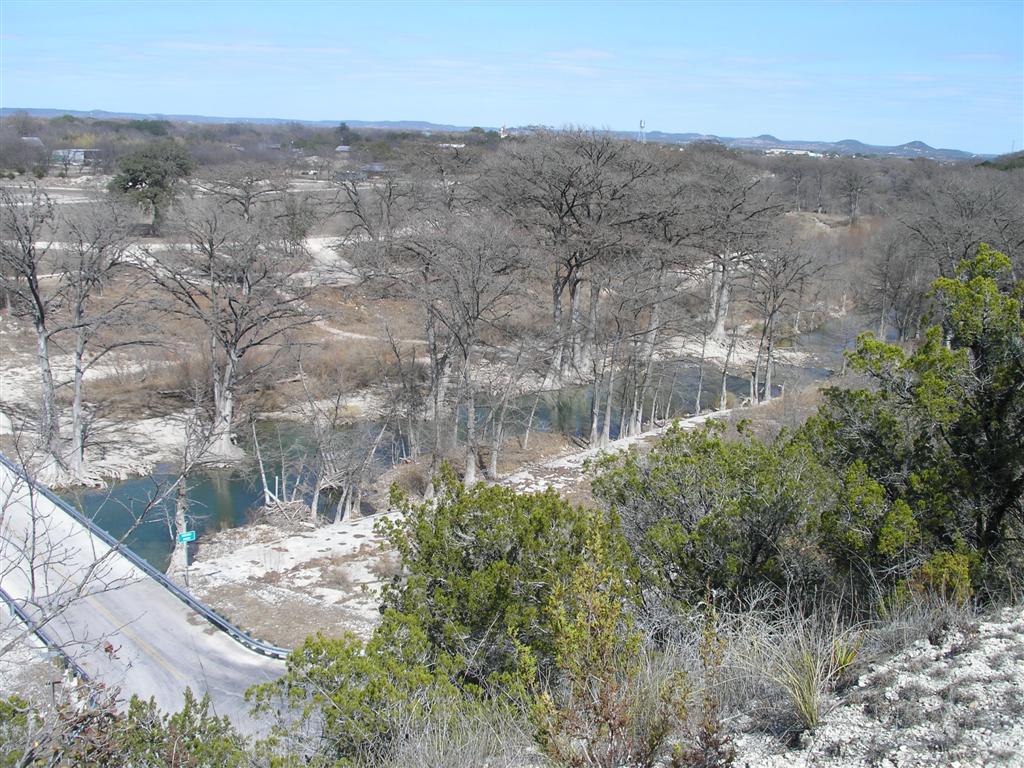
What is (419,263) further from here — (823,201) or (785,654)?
(823,201)

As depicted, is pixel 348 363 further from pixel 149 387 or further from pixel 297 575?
pixel 297 575

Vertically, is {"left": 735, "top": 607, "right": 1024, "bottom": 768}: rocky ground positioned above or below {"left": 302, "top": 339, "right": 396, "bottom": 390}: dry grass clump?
above

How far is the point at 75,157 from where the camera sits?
84250mm

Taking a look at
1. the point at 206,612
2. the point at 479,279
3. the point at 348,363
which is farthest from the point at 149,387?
the point at 206,612

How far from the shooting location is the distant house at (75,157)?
7697 cm

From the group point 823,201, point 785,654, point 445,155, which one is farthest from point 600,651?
point 823,201

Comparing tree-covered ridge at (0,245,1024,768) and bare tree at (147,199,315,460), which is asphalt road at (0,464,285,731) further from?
bare tree at (147,199,315,460)

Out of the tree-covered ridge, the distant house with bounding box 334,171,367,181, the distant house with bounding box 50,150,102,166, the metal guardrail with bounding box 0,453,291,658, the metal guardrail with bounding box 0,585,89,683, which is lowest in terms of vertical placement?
the metal guardrail with bounding box 0,453,291,658

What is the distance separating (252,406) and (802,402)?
1935 cm

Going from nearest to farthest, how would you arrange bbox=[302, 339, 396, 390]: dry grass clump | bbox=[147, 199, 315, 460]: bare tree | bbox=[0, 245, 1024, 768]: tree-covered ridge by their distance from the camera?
bbox=[0, 245, 1024, 768]: tree-covered ridge < bbox=[147, 199, 315, 460]: bare tree < bbox=[302, 339, 396, 390]: dry grass clump

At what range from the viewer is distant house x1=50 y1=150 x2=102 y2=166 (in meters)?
77.0

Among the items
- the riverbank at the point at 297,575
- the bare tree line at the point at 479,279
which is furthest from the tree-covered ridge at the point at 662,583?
the bare tree line at the point at 479,279

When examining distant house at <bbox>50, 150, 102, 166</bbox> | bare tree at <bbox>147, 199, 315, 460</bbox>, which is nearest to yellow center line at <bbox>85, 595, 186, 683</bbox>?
bare tree at <bbox>147, 199, 315, 460</bbox>

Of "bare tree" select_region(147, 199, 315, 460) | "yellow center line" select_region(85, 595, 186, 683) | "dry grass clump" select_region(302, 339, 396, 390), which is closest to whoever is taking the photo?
"yellow center line" select_region(85, 595, 186, 683)
